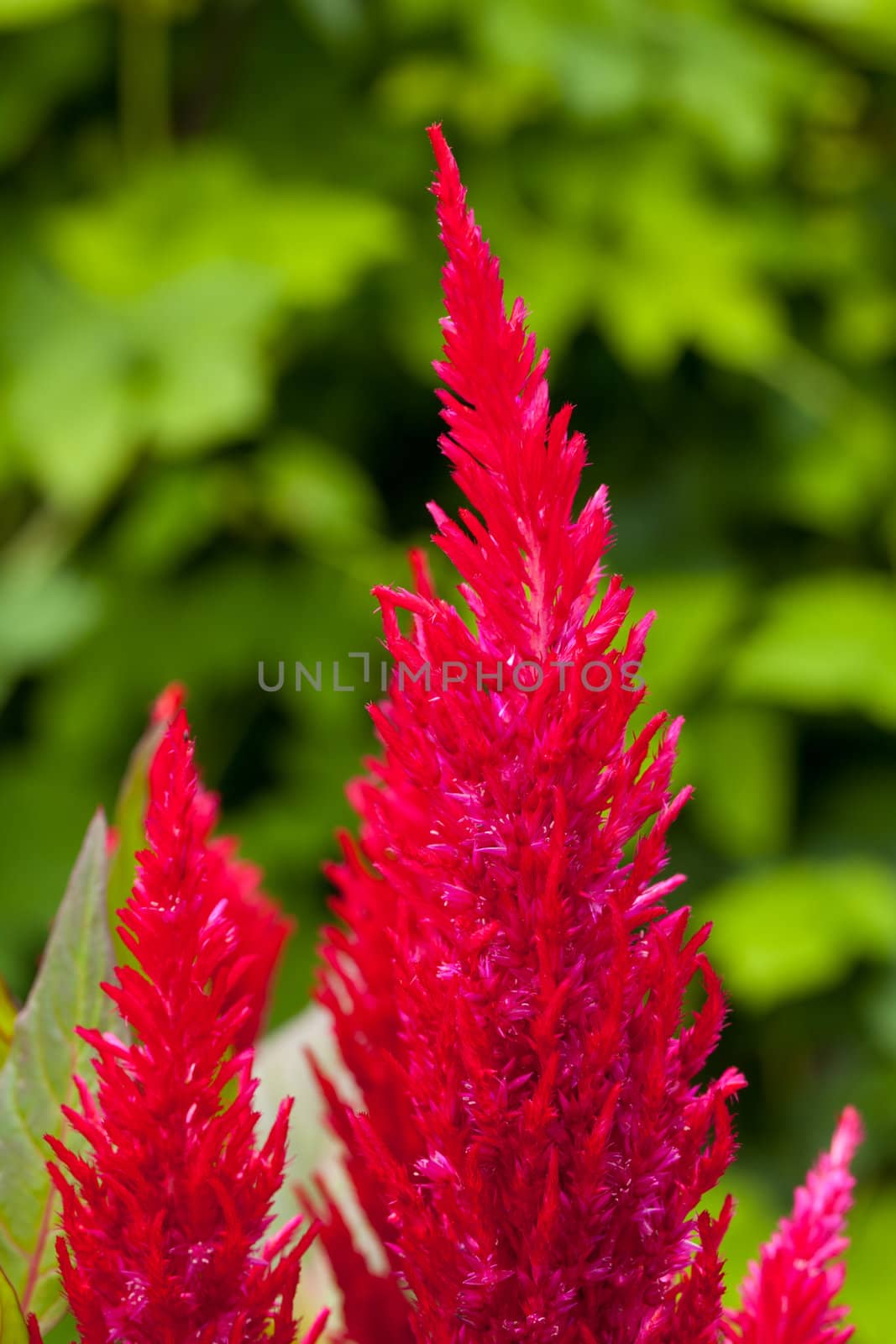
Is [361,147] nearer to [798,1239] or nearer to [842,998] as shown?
[842,998]

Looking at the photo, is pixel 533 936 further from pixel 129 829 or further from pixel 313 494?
pixel 313 494

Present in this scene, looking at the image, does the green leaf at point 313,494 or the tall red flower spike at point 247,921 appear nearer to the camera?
the tall red flower spike at point 247,921

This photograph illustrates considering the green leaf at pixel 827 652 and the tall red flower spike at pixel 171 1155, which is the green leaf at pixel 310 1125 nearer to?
the tall red flower spike at pixel 171 1155

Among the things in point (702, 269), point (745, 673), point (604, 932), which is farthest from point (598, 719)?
point (702, 269)

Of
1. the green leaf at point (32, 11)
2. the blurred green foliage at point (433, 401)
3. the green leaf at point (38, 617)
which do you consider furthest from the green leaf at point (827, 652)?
the green leaf at point (32, 11)

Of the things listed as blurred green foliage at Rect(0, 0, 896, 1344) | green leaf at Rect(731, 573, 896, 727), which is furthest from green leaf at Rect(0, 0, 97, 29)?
green leaf at Rect(731, 573, 896, 727)
